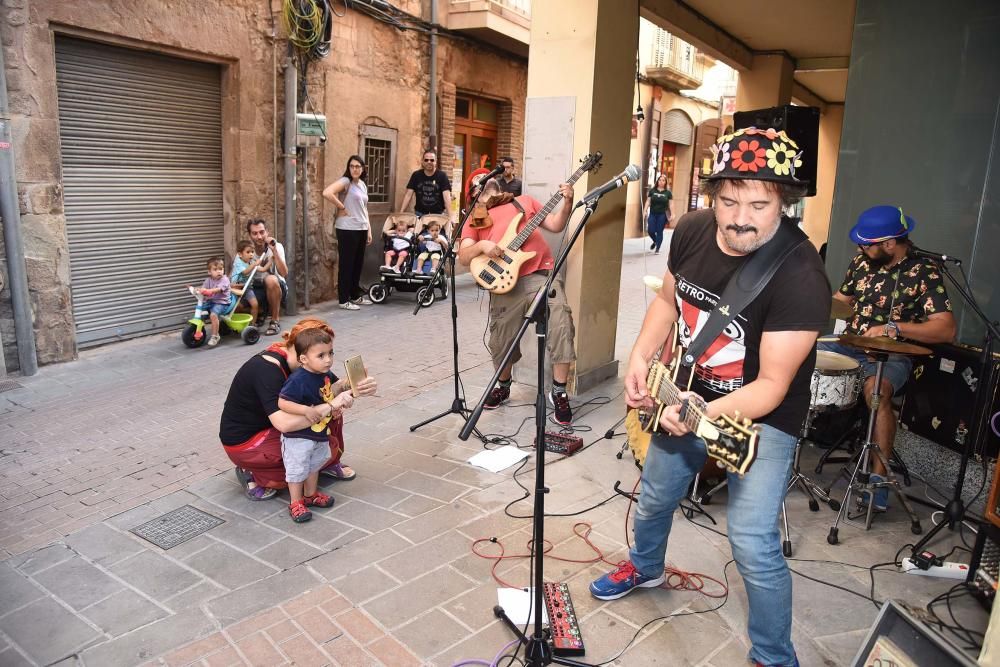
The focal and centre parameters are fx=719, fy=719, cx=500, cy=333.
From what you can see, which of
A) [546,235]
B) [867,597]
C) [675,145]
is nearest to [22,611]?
[867,597]

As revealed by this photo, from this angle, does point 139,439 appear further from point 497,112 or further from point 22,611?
point 497,112

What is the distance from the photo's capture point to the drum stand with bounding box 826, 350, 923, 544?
3986mm

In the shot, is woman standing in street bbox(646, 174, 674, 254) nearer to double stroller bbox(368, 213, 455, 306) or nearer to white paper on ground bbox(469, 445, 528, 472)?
double stroller bbox(368, 213, 455, 306)

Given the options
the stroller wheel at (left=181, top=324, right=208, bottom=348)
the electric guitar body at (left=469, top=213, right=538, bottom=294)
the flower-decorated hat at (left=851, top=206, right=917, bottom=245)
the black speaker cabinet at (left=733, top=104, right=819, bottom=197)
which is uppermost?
the black speaker cabinet at (left=733, top=104, right=819, bottom=197)

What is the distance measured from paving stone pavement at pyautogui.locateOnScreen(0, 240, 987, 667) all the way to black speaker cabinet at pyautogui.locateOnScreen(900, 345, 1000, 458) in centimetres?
67

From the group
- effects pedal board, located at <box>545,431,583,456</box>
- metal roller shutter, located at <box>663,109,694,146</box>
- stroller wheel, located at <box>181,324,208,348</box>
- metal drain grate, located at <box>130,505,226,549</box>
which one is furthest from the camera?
metal roller shutter, located at <box>663,109,694,146</box>

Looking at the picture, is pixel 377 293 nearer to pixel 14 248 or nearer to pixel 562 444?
pixel 14 248

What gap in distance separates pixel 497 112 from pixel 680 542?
1138cm

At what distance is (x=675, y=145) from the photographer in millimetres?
22594

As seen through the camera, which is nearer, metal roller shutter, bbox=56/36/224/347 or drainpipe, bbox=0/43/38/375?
drainpipe, bbox=0/43/38/375

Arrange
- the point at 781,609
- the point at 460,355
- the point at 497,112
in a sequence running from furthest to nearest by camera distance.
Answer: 1. the point at 497,112
2. the point at 460,355
3. the point at 781,609

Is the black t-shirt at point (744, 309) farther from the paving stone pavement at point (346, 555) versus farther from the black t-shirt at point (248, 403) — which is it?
the black t-shirt at point (248, 403)

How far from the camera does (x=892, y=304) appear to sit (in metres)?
4.52

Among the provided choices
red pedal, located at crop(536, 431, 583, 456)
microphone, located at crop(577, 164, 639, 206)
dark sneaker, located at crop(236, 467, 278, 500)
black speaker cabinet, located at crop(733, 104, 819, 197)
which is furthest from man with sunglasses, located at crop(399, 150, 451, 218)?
dark sneaker, located at crop(236, 467, 278, 500)
